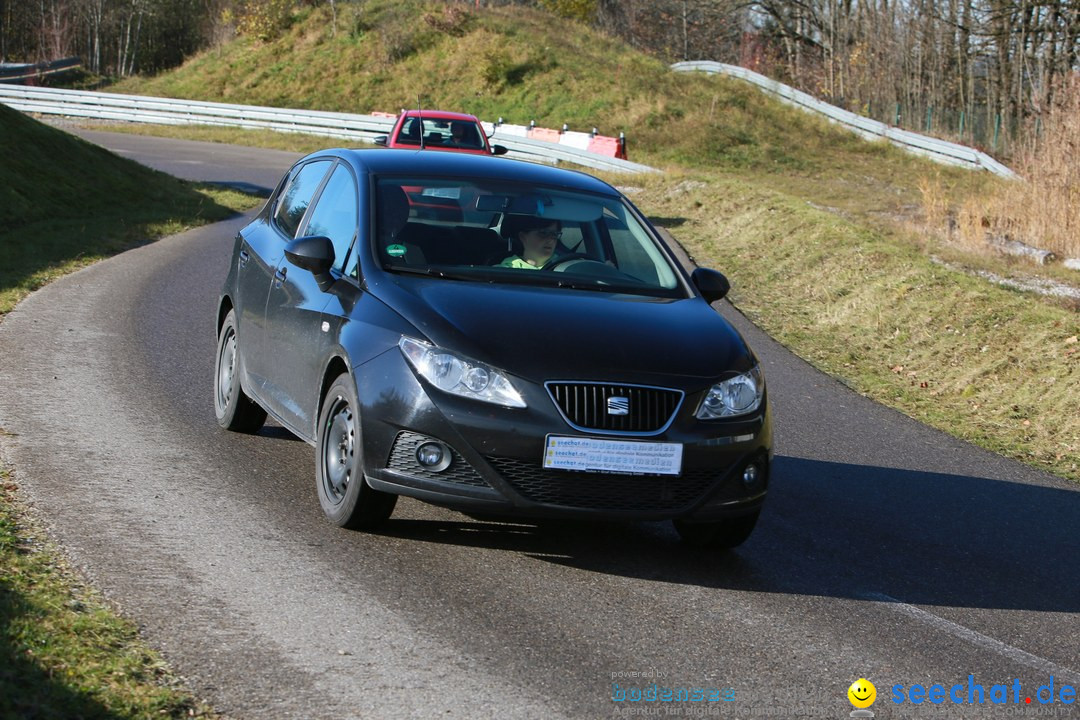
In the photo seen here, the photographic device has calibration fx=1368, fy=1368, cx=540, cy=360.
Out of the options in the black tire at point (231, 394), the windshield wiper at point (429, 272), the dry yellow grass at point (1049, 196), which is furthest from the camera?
the dry yellow grass at point (1049, 196)

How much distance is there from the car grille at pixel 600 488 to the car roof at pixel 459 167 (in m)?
2.19

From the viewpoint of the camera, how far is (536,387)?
5543 mm

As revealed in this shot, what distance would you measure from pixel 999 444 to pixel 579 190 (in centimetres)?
424

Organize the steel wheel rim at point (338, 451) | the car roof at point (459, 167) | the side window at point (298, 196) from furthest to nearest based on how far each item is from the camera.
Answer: the side window at point (298, 196) → the car roof at point (459, 167) → the steel wheel rim at point (338, 451)

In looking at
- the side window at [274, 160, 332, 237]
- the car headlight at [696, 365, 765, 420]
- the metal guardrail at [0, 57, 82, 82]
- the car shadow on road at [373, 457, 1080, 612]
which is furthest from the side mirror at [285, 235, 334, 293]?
the metal guardrail at [0, 57, 82, 82]

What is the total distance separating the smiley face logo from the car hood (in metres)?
1.52

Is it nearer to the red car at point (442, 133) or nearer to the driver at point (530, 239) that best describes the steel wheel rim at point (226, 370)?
the driver at point (530, 239)

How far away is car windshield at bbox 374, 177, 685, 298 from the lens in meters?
6.62

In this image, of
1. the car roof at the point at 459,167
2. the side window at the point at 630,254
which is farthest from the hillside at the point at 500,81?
the side window at the point at 630,254

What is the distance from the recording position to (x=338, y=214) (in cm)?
712

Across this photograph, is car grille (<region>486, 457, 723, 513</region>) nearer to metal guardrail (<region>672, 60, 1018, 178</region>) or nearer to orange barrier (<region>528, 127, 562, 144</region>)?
metal guardrail (<region>672, 60, 1018, 178</region>)

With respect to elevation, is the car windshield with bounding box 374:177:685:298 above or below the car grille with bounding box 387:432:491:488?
above

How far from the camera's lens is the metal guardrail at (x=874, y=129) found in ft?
131

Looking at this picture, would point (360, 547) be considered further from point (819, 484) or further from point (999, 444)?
point (999, 444)
